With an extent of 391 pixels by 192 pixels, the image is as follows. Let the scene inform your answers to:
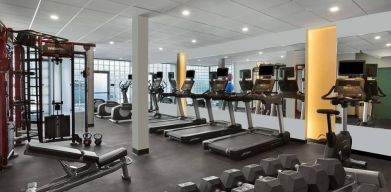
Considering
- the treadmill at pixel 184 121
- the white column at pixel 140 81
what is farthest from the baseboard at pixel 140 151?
the treadmill at pixel 184 121

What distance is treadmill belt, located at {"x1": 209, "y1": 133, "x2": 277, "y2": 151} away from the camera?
16.7 ft

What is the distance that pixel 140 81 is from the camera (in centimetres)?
505

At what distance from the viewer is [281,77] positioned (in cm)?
646

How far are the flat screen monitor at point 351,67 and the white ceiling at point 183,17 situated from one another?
1011 millimetres

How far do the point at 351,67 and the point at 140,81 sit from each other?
4.02 meters

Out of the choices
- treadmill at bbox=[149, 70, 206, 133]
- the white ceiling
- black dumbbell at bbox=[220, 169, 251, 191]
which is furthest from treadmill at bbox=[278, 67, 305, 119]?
black dumbbell at bbox=[220, 169, 251, 191]

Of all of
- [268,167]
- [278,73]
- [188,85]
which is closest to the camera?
[268,167]

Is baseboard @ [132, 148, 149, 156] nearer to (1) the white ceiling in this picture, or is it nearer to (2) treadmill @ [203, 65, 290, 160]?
(2) treadmill @ [203, 65, 290, 160]

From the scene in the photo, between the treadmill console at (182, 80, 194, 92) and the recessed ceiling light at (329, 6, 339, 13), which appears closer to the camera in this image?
the recessed ceiling light at (329, 6, 339, 13)

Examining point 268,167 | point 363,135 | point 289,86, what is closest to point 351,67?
point 363,135

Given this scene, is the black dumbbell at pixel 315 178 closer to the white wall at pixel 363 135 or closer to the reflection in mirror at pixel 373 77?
the white wall at pixel 363 135

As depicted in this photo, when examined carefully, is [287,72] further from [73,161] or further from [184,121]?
[73,161]

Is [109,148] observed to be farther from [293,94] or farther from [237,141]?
[293,94]

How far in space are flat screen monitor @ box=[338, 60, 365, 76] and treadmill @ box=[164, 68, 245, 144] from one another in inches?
99.8
